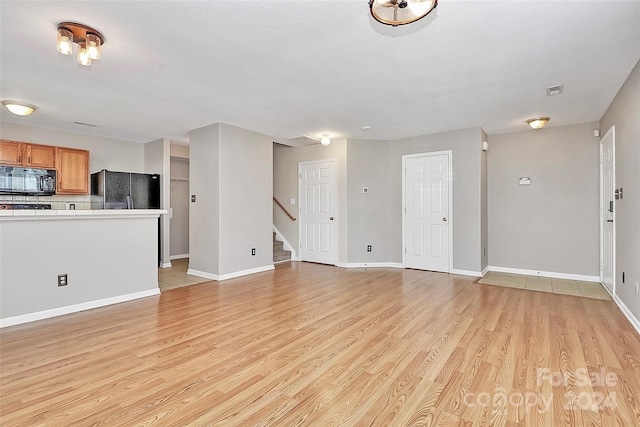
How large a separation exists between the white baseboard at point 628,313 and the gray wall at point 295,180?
387 cm

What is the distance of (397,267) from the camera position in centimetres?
596

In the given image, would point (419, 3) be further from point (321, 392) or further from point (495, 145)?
point (495, 145)

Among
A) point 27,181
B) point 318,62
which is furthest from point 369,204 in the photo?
point 27,181

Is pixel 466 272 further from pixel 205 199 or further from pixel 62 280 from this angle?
pixel 62 280

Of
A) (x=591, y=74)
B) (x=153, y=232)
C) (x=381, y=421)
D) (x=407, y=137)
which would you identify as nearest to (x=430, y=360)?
(x=381, y=421)

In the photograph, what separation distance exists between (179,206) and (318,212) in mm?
3329

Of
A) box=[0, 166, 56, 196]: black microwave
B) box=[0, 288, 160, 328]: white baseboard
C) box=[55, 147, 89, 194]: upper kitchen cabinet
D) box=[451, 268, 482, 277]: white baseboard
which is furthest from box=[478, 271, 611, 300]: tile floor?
box=[0, 166, 56, 196]: black microwave

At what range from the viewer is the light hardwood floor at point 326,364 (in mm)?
1759

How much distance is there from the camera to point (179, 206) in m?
7.27

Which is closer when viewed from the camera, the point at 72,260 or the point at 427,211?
the point at 72,260

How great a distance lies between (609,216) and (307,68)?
176 inches

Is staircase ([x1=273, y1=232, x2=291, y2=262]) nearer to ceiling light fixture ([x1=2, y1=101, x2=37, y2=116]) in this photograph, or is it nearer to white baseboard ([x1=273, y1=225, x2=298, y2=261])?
white baseboard ([x1=273, y1=225, x2=298, y2=261])

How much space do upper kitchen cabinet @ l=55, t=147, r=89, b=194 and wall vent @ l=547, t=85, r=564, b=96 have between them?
7070 millimetres

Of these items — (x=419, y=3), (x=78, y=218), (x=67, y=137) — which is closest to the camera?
(x=419, y=3)
